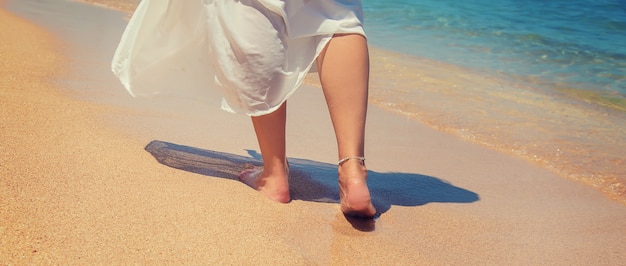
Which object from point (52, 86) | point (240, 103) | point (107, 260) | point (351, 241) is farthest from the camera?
point (52, 86)

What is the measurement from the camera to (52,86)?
3.17m

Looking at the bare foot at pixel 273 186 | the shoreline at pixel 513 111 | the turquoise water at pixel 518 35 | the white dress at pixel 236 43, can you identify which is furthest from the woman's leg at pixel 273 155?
the turquoise water at pixel 518 35

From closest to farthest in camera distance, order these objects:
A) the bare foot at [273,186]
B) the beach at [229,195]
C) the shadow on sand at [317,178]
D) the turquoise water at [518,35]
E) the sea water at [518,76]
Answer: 1. the beach at [229,195]
2. the bare foot at [273,186]
3. the shadow on sand at [317,178]
4. the sea water at [518,76]
5. the turquoise water at [518,35]

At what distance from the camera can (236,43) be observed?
2059 mm

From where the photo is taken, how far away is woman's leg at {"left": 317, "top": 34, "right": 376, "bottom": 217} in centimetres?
214

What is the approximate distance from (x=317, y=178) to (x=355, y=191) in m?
0.47

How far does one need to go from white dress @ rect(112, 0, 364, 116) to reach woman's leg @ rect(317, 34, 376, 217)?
0.13 ft

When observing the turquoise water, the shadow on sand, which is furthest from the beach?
the turquoise water

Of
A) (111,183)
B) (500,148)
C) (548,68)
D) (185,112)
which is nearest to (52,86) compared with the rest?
(185,112)

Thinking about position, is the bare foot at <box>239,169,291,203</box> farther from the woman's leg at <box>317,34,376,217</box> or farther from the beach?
the woman's leg at <box>317,34,376,217</box>

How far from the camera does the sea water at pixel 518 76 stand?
12.1ft

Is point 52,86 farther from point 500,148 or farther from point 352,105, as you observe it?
point 500,148

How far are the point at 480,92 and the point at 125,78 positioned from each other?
3062mm

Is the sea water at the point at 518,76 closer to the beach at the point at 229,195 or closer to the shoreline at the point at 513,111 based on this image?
the shoreline at the point at 513,111
